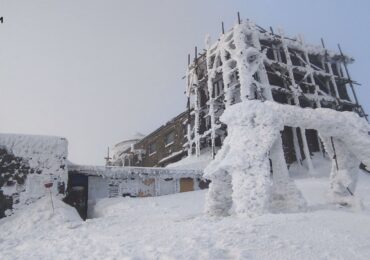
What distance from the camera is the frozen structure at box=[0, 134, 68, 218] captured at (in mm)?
16281

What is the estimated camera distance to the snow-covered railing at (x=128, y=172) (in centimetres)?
2000

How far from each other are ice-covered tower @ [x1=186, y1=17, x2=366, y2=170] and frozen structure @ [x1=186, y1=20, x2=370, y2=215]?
82 mm

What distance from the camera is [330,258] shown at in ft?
19.2

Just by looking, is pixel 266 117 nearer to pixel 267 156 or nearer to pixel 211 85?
pixel 267 156

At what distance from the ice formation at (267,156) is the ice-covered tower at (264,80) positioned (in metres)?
12.4

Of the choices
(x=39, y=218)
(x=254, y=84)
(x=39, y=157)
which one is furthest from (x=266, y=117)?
(x=254, y=84)

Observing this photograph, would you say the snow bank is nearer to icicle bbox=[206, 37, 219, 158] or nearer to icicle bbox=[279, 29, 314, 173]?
icicle bbox=[206, 37, 219, 158]

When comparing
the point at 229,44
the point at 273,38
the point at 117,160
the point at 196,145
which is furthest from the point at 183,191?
the point at 117,160

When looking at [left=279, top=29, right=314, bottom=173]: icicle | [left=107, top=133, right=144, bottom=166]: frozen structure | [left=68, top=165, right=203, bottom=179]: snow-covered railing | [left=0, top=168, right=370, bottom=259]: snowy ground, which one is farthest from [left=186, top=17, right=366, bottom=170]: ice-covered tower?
[left=0, top=168, right=370, bottom=259]: snowy ground

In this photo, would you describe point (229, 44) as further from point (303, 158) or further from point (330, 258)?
point (330, 258)

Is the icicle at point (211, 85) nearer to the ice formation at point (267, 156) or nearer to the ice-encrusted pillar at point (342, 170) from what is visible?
the ice-encrusted pillar at point (342, 170)

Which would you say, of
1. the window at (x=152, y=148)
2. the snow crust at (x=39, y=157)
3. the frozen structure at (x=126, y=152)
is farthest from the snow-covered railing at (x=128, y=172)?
the frozen structure at (x=126, y=152)

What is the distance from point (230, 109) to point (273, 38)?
2043 cm

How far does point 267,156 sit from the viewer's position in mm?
11281
